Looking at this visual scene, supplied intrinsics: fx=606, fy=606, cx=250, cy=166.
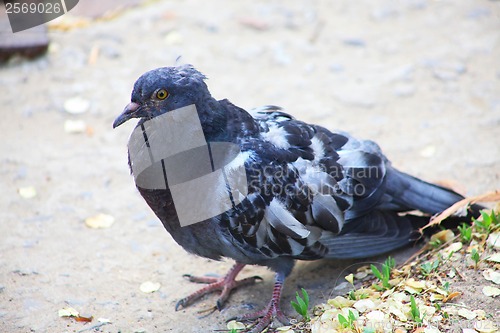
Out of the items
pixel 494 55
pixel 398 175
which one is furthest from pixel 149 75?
pixel 494 55

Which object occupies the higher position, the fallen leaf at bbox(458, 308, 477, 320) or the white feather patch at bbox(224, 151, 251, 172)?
the white feather patch at bbox(224, 151, 251, 172)

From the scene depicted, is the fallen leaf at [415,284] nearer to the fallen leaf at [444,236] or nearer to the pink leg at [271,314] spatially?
the fallen leaf at [444,236]

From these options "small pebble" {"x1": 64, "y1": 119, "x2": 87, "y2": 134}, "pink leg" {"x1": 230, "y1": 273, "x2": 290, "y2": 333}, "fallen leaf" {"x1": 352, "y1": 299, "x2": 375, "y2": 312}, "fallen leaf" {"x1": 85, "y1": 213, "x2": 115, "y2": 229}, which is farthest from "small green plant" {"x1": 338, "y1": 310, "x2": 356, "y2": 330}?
"small pebble" {"x1": 64, "y1": 119, "x2": 87, "y2": 134}

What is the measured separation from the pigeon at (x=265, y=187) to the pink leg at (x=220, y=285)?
0.05ft

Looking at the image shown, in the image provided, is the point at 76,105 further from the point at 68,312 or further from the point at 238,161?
the point at 238,161

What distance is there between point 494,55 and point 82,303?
6220 millimetres

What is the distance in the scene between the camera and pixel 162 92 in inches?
178

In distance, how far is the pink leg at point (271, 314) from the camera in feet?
16.1

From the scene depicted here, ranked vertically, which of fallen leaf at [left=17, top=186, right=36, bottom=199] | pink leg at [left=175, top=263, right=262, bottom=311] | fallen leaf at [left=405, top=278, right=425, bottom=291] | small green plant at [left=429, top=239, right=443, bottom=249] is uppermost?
fallen leaf at [left=17, top=186, right=36, bottom=199]

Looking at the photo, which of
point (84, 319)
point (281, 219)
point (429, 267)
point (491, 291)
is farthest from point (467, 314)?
point (84, 319)

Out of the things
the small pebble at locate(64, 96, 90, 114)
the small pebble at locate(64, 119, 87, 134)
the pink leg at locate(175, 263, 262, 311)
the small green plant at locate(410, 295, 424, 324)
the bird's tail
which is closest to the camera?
the small green plant at locate(410, 295, 424, 324)

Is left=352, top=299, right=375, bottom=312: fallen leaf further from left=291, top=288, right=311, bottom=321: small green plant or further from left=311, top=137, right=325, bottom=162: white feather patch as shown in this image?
left=311, top=137, right=325, bottom=162: white feather patch

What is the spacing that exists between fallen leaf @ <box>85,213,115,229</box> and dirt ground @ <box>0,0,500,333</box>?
6 centimetres

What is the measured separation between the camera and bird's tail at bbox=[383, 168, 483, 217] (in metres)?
5.38
